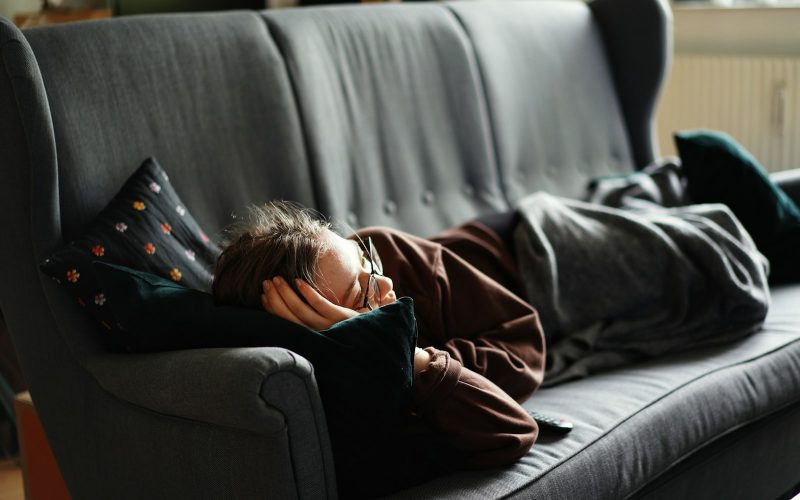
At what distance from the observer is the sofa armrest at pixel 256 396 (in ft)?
3.69

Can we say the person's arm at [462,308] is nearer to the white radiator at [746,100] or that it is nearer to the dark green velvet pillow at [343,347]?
the dark green velvet pillow at [343,347]

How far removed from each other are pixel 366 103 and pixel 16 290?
2.98 ft

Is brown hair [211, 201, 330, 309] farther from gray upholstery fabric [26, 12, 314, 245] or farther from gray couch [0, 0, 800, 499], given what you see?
gray upholstery fabric [26, 12, 314, 245]

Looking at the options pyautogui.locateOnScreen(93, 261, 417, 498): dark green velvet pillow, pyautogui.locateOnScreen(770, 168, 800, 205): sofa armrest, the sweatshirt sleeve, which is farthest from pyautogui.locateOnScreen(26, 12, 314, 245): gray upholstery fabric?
pyautogui.locateOnScreen(770, 168, 800, 205): sofa armrest

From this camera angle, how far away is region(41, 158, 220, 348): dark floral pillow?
4.47ft

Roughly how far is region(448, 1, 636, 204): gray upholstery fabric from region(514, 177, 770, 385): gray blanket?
1.84 feet

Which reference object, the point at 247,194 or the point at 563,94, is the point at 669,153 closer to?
the point at 563,94

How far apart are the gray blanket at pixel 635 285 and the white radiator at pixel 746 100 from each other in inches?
61.3

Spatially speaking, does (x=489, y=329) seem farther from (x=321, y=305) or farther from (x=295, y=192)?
(x=295, y=192)

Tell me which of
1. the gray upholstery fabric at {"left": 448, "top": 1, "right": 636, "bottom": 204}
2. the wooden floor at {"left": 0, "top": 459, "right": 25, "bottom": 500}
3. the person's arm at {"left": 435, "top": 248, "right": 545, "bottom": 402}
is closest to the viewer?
the person's arm at {"left": 435, "top": 248, "right": 545, "bottom": 402}

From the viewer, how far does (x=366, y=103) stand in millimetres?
2094

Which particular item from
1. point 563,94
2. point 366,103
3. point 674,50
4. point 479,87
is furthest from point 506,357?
point 674,50

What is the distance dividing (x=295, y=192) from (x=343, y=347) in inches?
29.5

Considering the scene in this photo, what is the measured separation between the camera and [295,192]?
6.19ft
